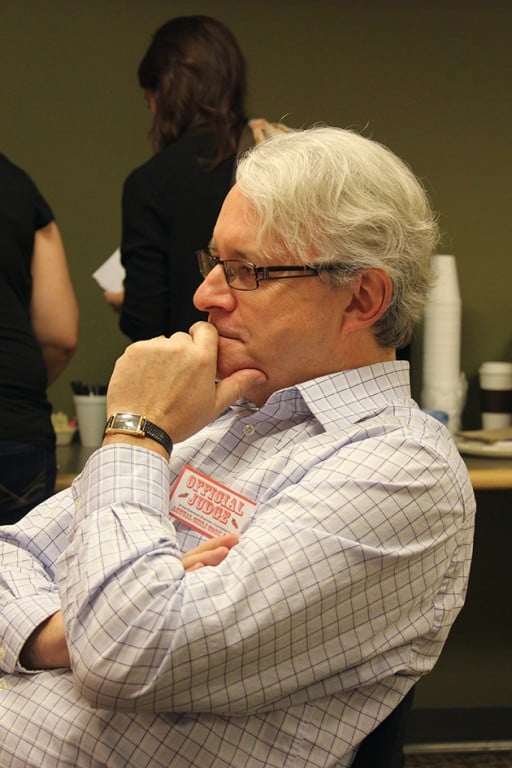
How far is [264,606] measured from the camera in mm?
1230

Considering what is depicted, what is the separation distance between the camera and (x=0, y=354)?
242 cm

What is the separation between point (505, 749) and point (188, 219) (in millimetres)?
2105

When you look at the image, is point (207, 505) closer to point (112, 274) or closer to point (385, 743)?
point (385, 743)

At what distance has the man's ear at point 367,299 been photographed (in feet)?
4.91

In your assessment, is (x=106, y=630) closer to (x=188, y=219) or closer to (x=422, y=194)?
(x=422, y=194)

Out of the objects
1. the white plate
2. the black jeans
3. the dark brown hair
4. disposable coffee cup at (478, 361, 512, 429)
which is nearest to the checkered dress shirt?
the black jeans

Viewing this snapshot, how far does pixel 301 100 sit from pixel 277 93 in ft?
0.28

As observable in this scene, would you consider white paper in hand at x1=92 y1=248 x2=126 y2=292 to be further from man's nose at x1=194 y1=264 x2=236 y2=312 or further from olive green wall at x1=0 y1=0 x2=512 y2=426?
man's nose at x1=194 y1=264 x2=236 y2=312

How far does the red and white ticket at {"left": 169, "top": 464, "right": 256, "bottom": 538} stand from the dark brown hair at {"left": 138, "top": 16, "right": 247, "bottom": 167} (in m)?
1.39

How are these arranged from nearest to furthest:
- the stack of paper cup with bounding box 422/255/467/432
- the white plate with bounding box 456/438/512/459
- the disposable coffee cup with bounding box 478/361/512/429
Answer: the white plate with bounding box 456/438/512/459 < the stack of paper cup with bounding box 422/255/467/432 < the disposable coffee cup with bounding box 478/361/512/429

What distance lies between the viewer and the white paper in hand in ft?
10.3

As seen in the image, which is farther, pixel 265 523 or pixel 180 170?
pixel 180 170

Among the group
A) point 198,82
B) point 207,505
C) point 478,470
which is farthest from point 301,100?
point 207,505

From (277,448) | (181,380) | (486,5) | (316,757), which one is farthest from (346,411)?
(486,5)
